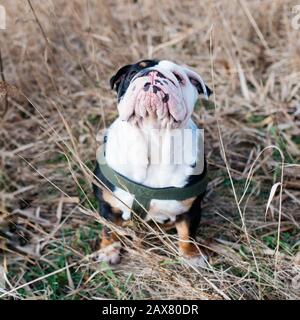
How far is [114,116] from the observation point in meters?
3.00

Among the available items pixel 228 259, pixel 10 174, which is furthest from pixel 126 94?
pixel 10 174

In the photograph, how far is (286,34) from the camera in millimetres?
3396

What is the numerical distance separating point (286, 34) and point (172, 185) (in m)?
1.67

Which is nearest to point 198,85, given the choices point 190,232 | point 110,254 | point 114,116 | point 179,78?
point 179,78

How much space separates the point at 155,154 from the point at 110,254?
1.64 feet

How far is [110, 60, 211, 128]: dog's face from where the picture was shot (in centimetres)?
187

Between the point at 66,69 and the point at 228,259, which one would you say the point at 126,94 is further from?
the point at 66,69

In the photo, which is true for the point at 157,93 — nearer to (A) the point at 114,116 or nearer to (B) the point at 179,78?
(B) the point at 179,78

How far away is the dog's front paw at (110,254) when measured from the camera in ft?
7.68

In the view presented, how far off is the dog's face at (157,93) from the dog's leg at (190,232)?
0.38 meters

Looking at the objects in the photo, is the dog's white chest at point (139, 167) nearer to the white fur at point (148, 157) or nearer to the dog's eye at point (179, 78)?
the white fur at point (148, 157)

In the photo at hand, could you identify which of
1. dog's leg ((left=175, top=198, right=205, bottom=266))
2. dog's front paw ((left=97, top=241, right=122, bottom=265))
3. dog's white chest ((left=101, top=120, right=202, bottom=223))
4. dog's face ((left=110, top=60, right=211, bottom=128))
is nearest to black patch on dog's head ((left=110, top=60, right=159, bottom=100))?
dog's face ((left=110, top=60, right=211, bottom=128))

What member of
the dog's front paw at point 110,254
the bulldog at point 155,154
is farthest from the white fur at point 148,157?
the dog's front paw at point 110,254

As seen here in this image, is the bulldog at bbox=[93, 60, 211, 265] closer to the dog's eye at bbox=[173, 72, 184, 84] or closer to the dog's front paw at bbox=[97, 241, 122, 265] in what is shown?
the dog's eye at bbox=[173, 72, 184, 84]
